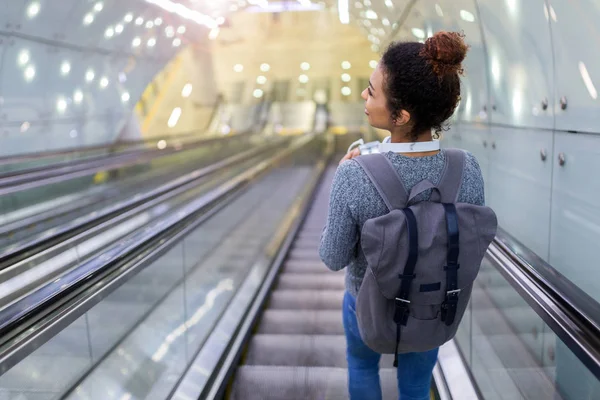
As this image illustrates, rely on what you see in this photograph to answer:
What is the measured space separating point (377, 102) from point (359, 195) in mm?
280

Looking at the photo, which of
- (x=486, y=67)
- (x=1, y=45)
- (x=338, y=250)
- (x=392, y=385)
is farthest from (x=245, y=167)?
(x=338, y=250)

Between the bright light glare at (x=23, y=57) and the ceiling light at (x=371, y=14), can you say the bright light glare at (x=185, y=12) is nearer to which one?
the bright light glare at (x=23, y=57)

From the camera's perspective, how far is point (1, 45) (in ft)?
24.7

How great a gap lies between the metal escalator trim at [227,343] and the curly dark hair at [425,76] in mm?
1835

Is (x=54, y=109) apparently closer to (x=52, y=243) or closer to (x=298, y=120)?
(x=52, y=243)

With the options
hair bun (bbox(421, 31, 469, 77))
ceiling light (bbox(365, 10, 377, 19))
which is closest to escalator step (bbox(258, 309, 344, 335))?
hair bun (bbox(421, 31, 469, 77))

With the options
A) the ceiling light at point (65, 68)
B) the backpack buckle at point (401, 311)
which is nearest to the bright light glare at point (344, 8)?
the ceiling light at point (65, 68)

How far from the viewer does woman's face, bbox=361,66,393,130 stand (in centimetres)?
163

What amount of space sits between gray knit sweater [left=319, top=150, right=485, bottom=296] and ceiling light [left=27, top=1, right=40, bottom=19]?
768 cm

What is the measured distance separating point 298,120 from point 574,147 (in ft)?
82.0

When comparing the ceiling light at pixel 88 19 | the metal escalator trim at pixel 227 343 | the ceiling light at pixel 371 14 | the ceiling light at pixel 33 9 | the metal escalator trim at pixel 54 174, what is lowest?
the metal escalator trim at pixel 227 343

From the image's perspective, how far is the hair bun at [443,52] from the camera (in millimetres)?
1515

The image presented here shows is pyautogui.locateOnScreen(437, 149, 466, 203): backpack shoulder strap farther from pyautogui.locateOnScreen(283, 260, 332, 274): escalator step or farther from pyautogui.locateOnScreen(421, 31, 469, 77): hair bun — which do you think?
pyautogui.locateOnScreen(283, 260, 332, 274): escalator step

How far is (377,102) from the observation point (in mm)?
1642
